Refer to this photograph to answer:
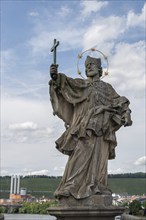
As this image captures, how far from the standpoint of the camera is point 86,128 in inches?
379

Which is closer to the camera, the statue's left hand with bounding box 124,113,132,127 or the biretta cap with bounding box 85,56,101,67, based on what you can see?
the statue's left hand with bounding box 124,113,132,127

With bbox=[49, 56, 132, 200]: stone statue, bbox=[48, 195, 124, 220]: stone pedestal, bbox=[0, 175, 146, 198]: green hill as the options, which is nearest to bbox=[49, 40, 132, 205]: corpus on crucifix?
bbox=[49, 56, 132, 200]: stone statue

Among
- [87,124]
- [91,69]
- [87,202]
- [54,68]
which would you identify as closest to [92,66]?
[91,69]

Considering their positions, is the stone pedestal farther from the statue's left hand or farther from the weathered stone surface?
the statue's left hand

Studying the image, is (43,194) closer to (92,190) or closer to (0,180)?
(0,180)

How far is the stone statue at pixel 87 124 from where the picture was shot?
30.8 feet

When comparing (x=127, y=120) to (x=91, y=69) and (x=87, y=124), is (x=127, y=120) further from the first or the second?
(x=91, y=69)

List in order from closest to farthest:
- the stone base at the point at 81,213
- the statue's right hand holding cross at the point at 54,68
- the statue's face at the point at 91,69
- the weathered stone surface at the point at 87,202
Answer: the stone base at the point at 81,213
the weathered stone surface at the point at 87,202
the statue's right hand holding cross at the point at 54,68
the statue's face at the point at 91,69

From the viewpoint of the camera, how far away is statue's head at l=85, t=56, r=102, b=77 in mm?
10484

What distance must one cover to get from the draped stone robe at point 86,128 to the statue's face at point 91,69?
234 mm

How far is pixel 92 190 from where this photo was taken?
9.25 m

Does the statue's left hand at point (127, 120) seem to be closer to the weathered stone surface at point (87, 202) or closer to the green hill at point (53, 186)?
the weathered stone surface at point (87, 202)

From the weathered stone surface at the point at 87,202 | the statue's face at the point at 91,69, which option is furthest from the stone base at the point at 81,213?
the statue's face at the point at 91,69

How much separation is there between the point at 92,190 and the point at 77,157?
824mm
